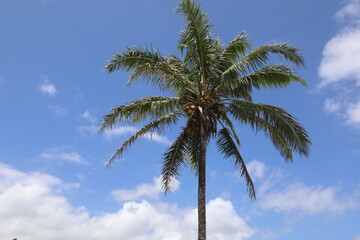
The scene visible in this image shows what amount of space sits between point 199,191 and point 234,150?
10.1ft

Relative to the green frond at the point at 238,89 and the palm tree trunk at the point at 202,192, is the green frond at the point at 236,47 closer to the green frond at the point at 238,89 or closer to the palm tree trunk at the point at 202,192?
the green frond at the point at 238,89

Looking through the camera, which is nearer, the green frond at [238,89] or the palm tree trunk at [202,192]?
the palm tree trunk at [202,192]

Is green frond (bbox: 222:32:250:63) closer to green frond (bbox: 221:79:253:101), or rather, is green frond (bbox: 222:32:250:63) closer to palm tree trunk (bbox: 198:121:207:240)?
green frond (bbox: 221:79:253:101)

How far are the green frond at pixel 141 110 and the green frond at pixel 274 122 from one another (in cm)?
251

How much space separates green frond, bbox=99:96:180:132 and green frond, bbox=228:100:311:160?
8.23 feet

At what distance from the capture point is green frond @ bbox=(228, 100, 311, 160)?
13906mm

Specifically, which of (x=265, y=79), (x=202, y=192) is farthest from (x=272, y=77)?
(x=202, y=192)

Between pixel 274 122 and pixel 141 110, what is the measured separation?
5.10 m

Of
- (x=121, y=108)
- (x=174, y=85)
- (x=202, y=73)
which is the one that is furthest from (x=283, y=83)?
(x=121, y=108)

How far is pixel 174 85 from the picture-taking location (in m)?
15.3

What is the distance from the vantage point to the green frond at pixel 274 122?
1391cm

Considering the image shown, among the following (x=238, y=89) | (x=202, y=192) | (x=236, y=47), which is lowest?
(x=202, y=192)

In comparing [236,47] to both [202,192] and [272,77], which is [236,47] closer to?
[272,77]

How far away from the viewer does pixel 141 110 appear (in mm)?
14789
